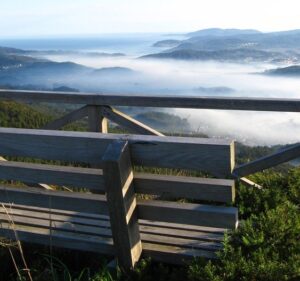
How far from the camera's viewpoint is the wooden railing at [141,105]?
3.23 metres

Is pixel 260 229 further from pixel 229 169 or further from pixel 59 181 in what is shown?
pixel 59 181

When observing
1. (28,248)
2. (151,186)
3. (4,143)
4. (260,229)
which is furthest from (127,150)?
(28,248)

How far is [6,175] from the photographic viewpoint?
6.86ft

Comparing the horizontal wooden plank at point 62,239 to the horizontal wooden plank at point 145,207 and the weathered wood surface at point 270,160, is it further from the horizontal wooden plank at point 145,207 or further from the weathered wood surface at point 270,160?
→ the weathered wood surface at point 270,160

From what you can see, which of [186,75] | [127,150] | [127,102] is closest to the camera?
[127,150]

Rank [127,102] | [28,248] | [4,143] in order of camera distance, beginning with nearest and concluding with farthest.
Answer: [4,143], [28,248], [127,102]

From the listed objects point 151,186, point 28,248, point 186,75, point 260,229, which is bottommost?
point 186,75

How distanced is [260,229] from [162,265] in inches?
17.6

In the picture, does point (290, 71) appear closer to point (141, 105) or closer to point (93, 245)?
point (141, 105)

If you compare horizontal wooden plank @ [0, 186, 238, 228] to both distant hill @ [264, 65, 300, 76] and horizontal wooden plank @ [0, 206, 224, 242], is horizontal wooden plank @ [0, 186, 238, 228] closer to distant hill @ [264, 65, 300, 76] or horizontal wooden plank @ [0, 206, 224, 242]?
horizontal wooden plank @ [0, 206, 224, 242]

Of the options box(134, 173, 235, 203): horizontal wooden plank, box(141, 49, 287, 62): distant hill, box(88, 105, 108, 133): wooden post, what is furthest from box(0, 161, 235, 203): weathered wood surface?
box(141, 49, 287, 62): distant hill

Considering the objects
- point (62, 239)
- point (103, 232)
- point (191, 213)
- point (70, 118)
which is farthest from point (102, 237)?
point (70, 118)

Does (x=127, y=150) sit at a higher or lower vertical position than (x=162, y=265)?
higher

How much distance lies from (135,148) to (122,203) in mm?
227
